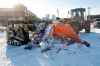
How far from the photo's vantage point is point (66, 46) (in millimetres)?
8844

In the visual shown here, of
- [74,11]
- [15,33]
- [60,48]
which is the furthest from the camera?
[74,11]

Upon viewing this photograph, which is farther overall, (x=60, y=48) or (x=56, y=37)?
(x=56, y=37)

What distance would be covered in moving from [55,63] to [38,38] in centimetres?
449

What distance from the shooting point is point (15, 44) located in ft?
34.4

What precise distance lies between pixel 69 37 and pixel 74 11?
14.0 m

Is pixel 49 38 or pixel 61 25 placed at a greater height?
pixel 61 25

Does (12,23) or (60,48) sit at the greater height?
(12,23)

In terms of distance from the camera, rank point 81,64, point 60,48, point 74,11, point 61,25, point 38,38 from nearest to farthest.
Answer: point 81,64 < point 60,48 < point 61,25 < point 38,38 < point 74,11

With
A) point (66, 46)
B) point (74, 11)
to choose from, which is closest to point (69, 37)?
point (66, 46)

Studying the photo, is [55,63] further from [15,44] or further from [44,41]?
[15,44]

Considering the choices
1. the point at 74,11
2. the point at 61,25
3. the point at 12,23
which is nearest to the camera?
the point at 61,25

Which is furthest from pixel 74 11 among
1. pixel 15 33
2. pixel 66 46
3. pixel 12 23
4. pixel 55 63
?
pixel 55 63

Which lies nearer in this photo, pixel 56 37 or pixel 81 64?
pixel 81 64

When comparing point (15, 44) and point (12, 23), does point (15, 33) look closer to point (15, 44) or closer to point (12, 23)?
point (15, 44)
